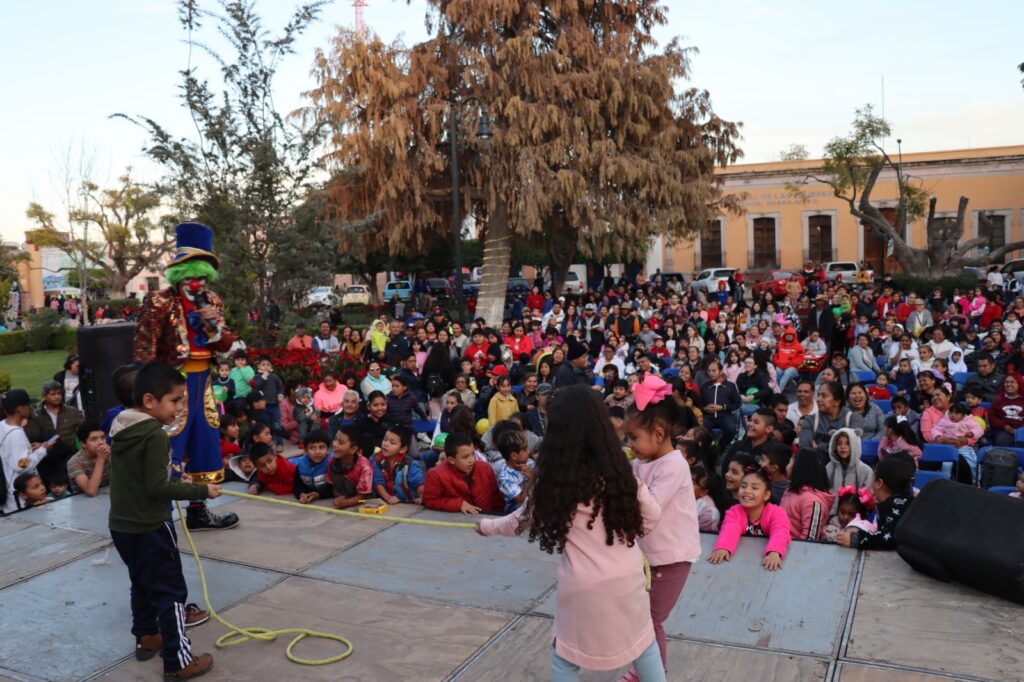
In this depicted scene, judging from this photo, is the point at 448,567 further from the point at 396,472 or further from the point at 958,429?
the point at 958,429

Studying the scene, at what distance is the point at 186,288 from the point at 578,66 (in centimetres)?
1504

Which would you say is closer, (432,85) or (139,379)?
(139,379)

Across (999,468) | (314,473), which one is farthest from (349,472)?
(999,468)

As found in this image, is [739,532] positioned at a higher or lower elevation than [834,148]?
lower

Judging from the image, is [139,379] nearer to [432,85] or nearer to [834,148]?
[432,85]

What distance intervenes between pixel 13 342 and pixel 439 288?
14713mm

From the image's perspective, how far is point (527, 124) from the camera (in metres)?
17.8

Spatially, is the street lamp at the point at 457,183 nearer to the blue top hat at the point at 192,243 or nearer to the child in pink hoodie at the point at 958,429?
the child in pink hoodie at the point at 958,429

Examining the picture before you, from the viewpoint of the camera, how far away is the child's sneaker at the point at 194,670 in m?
3.67

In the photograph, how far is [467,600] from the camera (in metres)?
4.48

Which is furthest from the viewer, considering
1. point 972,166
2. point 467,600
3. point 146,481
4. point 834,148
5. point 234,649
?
point 972,166

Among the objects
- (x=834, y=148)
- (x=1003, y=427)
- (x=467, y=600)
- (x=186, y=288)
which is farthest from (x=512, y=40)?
(x=834, y=148)

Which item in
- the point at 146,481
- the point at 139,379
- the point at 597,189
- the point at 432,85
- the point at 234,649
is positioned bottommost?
the point at 234,649

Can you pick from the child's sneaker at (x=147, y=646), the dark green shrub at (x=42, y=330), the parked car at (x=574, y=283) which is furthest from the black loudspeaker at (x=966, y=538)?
the parked car at (x=574, y=283)
